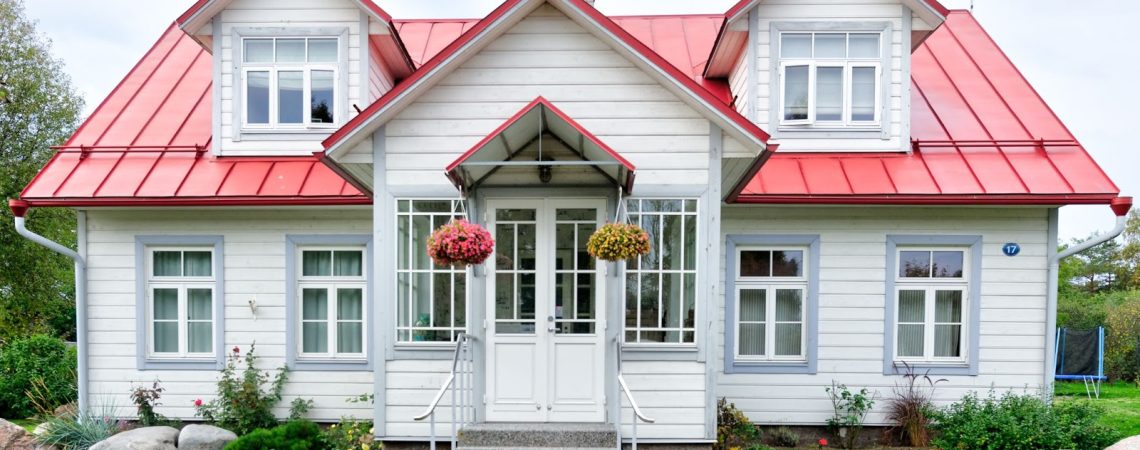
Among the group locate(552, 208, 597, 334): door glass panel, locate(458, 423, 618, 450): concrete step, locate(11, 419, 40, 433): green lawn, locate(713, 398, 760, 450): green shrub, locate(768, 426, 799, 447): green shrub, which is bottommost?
locate(11, 419, 40, 433): green lawn

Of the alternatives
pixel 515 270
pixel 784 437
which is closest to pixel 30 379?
pixel 515 270

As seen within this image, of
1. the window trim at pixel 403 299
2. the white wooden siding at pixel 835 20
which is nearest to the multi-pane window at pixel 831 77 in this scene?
the white wooden siding at pixel 835 20

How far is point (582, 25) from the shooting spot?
5801mm

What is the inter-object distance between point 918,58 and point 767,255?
4294 millimetres

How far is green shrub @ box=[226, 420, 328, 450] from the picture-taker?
234 inches

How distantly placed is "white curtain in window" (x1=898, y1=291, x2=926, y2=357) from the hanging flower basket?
14.1 feet

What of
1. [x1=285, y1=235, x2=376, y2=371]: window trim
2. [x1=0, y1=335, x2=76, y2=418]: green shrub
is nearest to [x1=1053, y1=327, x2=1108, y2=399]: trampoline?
[x1=285, y1=235, x2=376, y2=371]: window trim

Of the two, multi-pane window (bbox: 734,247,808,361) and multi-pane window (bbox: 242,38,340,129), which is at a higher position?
multi-pane window (bbox: 242,38,340,129)

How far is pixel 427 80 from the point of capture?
221 inches

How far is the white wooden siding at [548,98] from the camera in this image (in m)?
5.82

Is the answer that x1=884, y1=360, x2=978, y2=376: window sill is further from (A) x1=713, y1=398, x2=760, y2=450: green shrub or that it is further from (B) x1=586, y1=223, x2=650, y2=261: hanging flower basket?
(B) x1=586, y1=223, x2=650, y2=261: hanging flower basket

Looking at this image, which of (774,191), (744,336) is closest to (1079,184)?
(774,191)

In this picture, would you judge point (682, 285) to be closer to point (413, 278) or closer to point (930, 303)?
point (413, 278)

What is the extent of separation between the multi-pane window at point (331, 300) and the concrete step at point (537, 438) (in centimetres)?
279
